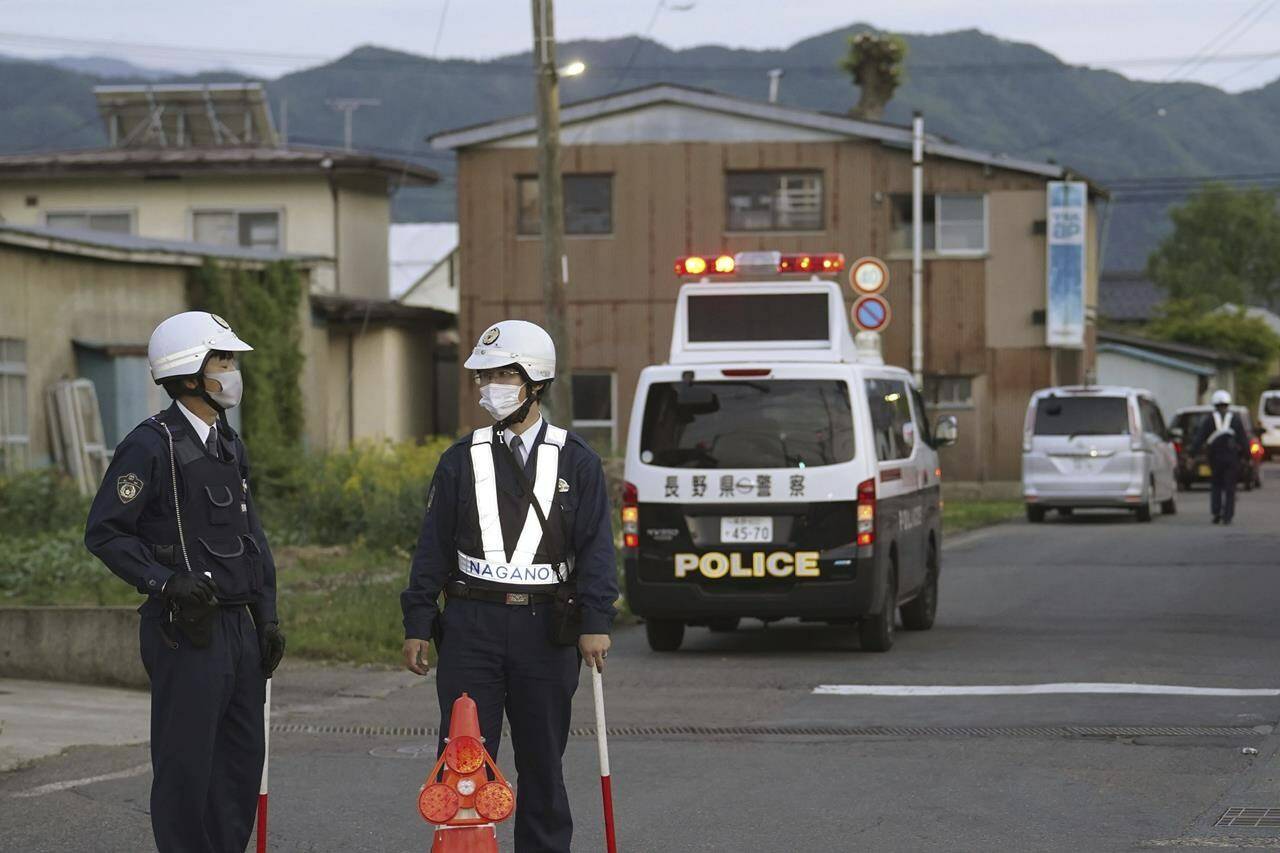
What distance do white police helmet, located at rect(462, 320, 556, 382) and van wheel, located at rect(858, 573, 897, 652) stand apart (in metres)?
7.42

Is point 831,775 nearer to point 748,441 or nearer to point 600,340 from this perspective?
point 748,441

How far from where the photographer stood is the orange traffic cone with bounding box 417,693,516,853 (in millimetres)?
5641

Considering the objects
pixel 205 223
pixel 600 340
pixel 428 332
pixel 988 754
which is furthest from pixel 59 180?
pixel 988 754

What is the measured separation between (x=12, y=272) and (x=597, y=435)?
15.3 m

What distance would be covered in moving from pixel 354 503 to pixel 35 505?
362 cm

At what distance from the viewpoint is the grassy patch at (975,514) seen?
2853 centimetres

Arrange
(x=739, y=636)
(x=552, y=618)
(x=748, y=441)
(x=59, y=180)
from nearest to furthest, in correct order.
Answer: (x=552, y=618) → (x=748, y=441) → (x=739, y=636) → (x=59, y=180)

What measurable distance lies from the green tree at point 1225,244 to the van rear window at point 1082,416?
70.9 m

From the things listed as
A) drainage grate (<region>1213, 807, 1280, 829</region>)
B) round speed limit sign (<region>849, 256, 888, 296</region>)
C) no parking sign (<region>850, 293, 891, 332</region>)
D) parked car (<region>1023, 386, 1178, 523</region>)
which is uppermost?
round speed limit sign (<region>849, 256, 888, 296</region>)

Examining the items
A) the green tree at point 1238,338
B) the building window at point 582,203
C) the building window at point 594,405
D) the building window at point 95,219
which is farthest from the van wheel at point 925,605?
the green tree at point 1238,338

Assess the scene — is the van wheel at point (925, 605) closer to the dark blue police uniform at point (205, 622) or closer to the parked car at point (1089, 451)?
the dark blue police uniform at point (205, 622)

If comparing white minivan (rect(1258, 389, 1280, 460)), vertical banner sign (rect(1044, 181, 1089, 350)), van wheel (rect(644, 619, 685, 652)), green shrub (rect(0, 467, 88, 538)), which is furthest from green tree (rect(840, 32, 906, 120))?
van wheel (rect(644, 619, 685, 652))

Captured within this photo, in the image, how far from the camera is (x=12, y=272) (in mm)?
22172

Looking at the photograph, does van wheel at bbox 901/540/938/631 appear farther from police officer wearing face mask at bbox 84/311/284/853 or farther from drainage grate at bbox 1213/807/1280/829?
police officer wearing face mask at bbox 84/311/284/853
